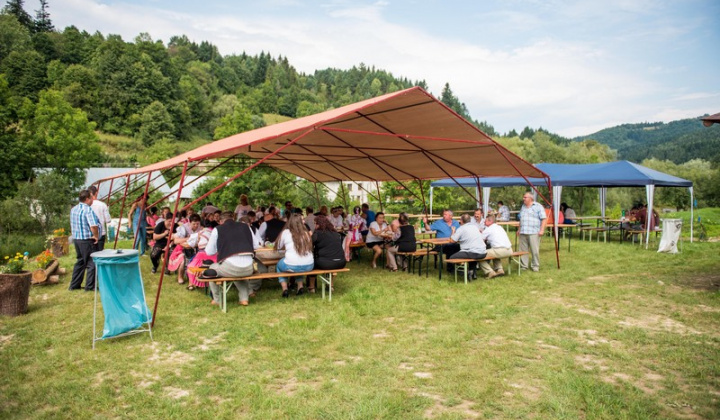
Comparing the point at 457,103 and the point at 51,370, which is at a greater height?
the point at 457,103

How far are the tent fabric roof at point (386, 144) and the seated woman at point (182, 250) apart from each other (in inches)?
46.1

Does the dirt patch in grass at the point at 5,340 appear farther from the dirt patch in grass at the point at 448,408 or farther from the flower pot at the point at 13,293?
the dirt patch in grass at the point at 448,408

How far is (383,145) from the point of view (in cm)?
952

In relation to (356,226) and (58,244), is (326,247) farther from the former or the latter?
(58,244)

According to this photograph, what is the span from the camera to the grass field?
133 inches

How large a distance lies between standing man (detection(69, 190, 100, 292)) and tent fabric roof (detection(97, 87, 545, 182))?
1491 millimetres

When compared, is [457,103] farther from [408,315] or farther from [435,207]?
[408,315]

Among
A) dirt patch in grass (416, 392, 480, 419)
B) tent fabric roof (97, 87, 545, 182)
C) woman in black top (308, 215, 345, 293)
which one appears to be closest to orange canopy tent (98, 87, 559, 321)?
tent fabric roof (97, 87, 545, 182)

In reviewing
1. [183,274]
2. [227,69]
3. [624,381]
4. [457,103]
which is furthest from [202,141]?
[624,381]

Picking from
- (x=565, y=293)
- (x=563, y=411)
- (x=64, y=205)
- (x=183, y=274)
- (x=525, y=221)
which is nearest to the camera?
(x=563, y=411)

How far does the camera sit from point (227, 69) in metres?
102

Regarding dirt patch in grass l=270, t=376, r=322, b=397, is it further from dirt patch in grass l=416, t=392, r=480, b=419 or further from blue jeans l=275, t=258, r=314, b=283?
blue jeans l=275, t=258, r=314, b=283

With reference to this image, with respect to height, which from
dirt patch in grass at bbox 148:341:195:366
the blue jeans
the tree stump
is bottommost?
dirt patch in grass at bbox 148:341:195:366

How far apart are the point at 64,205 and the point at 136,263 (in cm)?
1967
